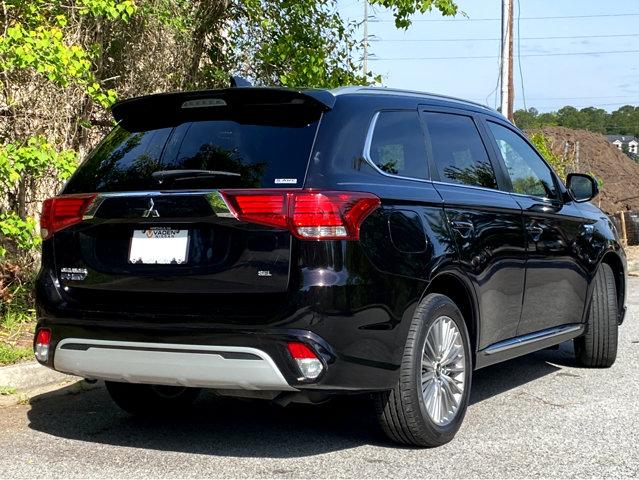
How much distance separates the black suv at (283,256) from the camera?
4.26 meters

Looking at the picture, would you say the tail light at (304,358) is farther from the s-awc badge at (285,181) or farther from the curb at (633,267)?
the curb at (633,267)

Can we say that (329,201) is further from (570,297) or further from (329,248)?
(570,297)

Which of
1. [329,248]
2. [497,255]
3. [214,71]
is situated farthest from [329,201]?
[214,71]

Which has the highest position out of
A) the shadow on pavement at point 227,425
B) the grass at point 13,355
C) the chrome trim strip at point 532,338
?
the chrome trim strip at point 532,338

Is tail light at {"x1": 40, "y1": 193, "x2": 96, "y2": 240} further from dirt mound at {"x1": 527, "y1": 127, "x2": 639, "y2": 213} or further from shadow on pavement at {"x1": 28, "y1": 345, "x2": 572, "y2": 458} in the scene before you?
dirt mound at {"x1": 527, "y1": 127, "x2": 639, "y2": 213}

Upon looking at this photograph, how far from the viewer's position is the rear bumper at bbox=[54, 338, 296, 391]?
13.9ft

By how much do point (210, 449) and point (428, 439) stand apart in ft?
3.75

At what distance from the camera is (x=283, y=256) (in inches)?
167

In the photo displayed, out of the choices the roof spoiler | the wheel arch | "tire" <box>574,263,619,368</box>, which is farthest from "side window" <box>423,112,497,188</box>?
"tire" <box>574,263,619,368</box>

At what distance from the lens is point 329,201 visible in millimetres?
4289

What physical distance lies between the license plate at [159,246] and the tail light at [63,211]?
384 millimetres

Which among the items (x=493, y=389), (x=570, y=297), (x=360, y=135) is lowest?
(x=493, y=389)

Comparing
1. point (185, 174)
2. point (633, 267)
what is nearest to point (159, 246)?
point (185, 174)

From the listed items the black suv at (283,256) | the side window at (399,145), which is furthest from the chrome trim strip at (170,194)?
the side window at (399,145)
